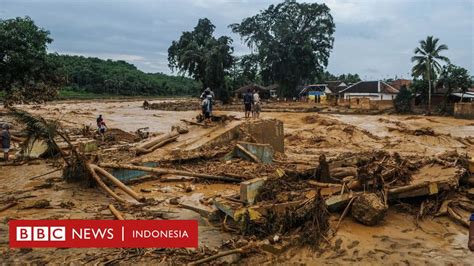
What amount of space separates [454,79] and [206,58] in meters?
27.5

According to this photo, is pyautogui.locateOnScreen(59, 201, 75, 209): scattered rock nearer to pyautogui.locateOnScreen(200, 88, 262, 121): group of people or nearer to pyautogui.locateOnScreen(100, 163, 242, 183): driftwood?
pyautogui.locateOnScreen(100, 163, 242, 183): driftwood

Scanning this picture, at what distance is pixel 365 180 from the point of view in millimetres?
7555

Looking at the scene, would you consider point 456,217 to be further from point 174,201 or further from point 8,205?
point 8,205

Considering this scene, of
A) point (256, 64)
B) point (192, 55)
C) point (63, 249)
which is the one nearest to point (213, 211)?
point (63, 249)

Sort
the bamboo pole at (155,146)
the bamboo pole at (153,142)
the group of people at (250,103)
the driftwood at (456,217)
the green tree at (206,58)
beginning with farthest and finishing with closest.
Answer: the green tree at (206,58), the group of people at (250,103), the bamboo pole at (153,142), the bamboo pole at (155,146), the driftwood at (456,217)

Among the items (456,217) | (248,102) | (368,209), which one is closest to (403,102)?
(248,102)

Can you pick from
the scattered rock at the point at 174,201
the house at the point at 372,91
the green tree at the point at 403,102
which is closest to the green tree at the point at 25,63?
the scattered rock at the point at 174,201

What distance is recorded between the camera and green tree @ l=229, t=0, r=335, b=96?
5497cm

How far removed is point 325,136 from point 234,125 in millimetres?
10989

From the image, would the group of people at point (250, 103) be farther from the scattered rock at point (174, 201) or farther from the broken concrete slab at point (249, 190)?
the broken concrete slab at point (249, 190)

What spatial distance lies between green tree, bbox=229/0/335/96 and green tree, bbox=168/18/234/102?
4331mm

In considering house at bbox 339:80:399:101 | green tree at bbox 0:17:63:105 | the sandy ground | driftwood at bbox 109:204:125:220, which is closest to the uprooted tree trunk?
the sandy ground

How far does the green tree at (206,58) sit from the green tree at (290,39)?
171 inches

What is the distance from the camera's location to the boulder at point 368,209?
6.69 metres
